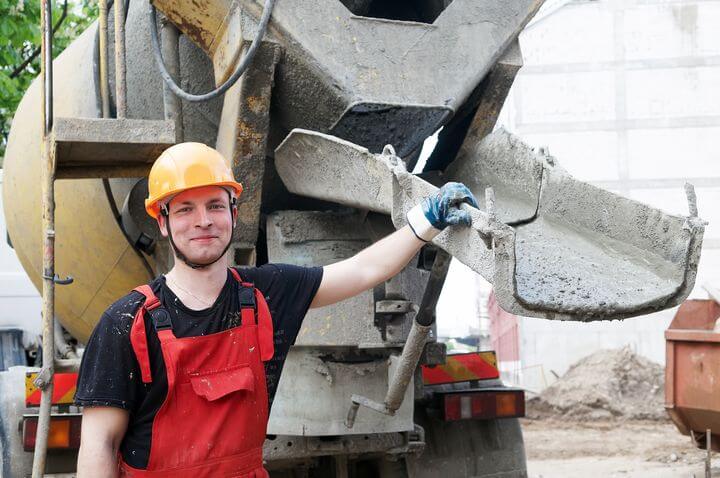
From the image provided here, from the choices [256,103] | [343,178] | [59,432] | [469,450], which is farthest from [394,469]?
[256,103]

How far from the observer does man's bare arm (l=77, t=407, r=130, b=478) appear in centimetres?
226

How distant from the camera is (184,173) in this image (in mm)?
2432

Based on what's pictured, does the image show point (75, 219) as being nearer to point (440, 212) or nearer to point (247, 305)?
point (247, 305)

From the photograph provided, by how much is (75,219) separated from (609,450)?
6127mm

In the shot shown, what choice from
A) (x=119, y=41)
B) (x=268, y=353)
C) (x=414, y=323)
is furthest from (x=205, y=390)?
(x=119, y=41)

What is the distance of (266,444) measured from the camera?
368cm

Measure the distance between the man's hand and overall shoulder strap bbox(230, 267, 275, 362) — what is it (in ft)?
0.71

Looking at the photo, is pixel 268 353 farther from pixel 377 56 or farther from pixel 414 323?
pixel 377 56

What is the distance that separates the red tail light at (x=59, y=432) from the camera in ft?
13.9

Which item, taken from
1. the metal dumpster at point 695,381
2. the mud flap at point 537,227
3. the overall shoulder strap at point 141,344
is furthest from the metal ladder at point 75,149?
the metal dumpster at point 695,381

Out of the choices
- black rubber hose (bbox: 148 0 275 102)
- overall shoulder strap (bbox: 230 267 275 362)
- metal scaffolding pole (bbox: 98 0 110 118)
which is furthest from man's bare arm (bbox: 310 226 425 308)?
metal scaffolding pole (bbox: 98 0 110 118)

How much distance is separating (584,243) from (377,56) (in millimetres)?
983

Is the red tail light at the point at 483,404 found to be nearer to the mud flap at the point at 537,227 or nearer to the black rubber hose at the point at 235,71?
the mud flap at the point at 537,227

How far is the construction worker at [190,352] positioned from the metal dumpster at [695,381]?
157 inches
